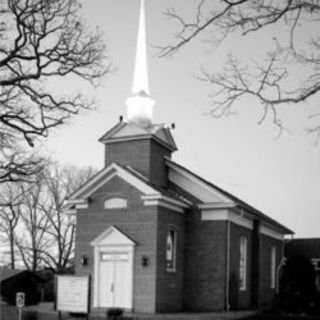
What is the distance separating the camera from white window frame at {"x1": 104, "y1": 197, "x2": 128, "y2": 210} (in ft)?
92.2

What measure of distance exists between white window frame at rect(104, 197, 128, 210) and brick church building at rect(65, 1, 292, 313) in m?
0.05

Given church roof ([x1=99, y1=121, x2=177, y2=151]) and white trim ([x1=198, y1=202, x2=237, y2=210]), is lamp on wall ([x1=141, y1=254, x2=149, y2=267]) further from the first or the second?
church roof ([x1=99, y1=121, x2=177, y2=151])

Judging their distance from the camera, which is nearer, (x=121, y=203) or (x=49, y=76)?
(x=49, y=76)

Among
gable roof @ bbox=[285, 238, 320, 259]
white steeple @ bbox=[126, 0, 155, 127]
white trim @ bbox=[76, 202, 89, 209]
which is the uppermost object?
white steeple @ bbox=[126, 0, 155, 127]

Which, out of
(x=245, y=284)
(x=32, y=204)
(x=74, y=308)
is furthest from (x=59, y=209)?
(x=74, y=308)

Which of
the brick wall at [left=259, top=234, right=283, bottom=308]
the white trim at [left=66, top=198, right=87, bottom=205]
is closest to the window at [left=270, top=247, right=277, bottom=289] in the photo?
the brick wall at [left=259, top=234, right=283, bottom=308]

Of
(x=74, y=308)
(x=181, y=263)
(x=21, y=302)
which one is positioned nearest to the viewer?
(x=21, y=302)

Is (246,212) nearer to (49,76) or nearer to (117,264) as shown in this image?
(117,264)

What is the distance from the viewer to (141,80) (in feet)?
101

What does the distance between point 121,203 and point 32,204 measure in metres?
32.6

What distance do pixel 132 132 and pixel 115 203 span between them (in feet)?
12.3

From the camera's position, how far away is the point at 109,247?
92.2ft

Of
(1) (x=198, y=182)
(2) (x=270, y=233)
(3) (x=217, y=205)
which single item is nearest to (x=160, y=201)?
(1) (x=198, y=182)

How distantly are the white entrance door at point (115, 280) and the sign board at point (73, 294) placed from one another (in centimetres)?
463
